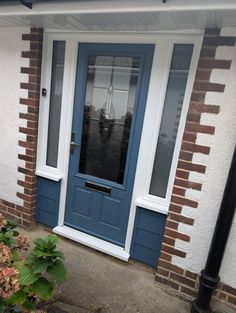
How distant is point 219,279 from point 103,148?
1725 millimetres

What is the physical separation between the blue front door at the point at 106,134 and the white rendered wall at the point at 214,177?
2.30ft

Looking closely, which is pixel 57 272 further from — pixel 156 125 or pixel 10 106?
pixel 10 106

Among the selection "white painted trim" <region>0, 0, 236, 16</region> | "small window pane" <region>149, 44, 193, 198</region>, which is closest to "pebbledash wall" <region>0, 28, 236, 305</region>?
"small window pane" <region>149, 44, 193, 198</region>

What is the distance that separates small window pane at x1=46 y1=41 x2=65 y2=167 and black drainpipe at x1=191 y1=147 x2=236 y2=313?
6.58 feet

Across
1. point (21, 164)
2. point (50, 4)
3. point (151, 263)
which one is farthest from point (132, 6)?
point (151, 263)

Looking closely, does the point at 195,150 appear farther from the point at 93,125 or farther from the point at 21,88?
the point at 21,88

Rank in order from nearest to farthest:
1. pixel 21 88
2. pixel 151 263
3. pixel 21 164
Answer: pixel 151 263 < pixel 21 88 < pixel 21 164

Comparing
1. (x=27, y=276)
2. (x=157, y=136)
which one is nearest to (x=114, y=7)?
(x=157, y=136)

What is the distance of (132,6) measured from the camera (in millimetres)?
1913

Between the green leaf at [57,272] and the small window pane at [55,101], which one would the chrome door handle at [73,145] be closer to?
the small window pane at [55,101]

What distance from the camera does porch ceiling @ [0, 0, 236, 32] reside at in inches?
71.1

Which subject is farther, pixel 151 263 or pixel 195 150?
pixel 151 263

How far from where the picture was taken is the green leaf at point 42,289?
5.62ft

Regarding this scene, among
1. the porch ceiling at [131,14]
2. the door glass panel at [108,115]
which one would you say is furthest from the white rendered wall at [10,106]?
the door glass panel at [108,115]
